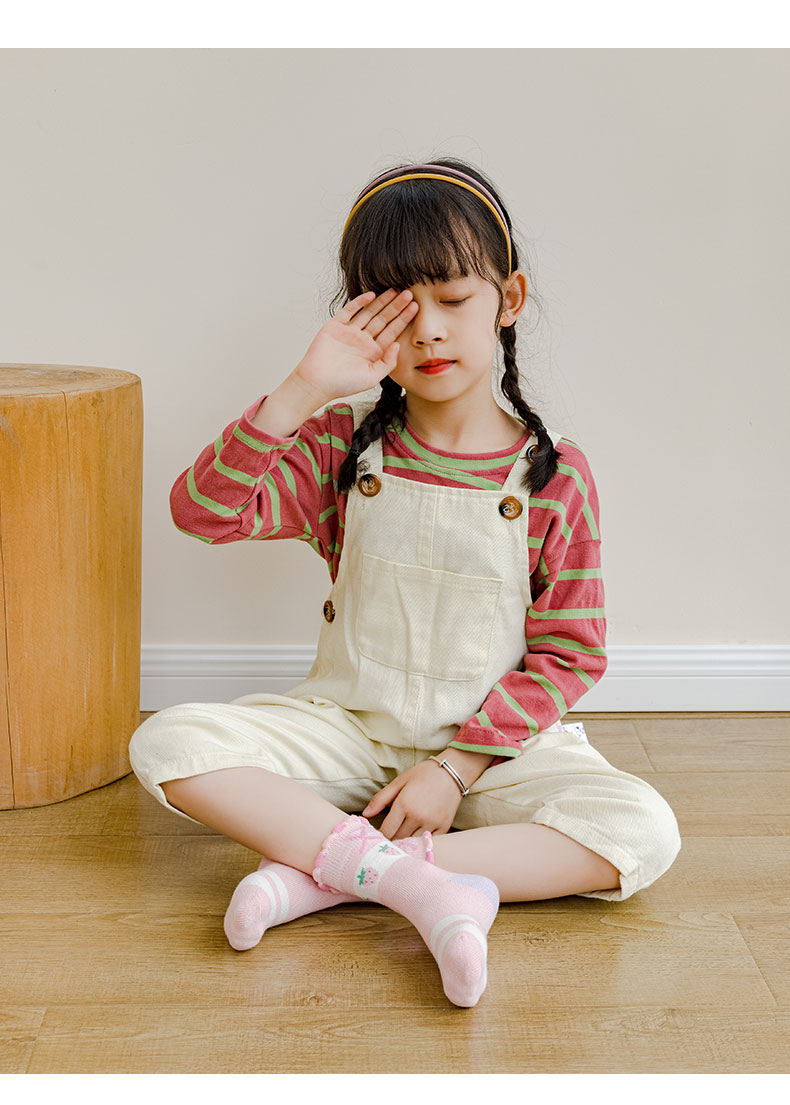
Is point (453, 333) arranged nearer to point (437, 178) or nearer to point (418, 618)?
point (437, 178)

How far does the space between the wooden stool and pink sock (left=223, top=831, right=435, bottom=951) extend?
1.05 ft

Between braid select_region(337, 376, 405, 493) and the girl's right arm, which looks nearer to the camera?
the girl's right arm

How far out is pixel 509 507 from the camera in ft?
3.91

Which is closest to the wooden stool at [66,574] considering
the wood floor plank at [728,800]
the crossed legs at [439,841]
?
the crossed legs at [439,841]

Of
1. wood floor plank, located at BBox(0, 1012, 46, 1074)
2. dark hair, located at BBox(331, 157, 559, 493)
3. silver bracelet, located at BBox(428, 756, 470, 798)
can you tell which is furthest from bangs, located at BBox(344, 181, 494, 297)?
wood floor plank, located at BBox(0, 1012, 46, 1074)

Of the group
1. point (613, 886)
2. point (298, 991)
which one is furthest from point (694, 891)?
point (298, 991)

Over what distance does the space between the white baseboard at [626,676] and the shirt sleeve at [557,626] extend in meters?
0.37

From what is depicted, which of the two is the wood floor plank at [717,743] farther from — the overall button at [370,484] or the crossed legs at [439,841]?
the overall button at [370,484]

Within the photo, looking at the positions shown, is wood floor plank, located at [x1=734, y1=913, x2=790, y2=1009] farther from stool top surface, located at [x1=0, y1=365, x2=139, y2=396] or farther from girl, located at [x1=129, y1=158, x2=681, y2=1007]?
stool top surface, located at [x1=0, y1=365, x2=139, y2=396]

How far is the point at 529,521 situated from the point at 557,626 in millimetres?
114

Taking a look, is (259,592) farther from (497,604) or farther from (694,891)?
(694,891)

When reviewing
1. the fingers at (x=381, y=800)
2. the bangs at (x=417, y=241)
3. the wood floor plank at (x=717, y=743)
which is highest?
the bangs at (x=417, y=241)

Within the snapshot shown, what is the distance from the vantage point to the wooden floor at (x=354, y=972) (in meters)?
0.88

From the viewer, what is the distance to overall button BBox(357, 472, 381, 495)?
4.00 ft
